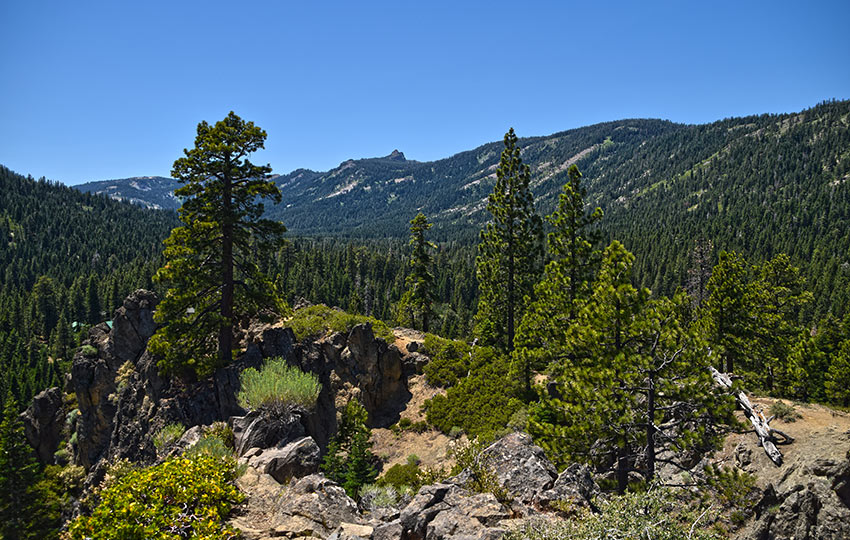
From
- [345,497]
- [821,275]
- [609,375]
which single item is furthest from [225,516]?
[821,275]

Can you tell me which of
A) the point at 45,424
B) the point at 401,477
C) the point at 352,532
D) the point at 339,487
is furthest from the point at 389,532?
the point at 45,424

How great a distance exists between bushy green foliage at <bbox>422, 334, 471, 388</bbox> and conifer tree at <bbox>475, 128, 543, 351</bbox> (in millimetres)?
3565

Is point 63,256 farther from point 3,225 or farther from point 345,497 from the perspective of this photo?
point 345,497

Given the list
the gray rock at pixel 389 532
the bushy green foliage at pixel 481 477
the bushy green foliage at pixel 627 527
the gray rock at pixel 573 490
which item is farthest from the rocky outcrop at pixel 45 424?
the bushy green foliage at pixel 627 527

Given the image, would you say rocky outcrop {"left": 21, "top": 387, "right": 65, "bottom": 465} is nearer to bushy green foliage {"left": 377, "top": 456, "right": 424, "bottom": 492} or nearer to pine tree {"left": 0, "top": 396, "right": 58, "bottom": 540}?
pine tree {"left": 0, "top": 396, "right": 58, "bottom": 540}

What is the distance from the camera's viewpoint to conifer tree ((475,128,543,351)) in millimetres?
26359

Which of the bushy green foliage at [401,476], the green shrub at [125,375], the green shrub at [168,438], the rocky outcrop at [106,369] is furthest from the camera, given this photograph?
the rocky outcrop at [106,369]

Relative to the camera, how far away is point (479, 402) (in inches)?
832

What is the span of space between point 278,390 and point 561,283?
526 inches

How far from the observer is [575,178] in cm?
2034

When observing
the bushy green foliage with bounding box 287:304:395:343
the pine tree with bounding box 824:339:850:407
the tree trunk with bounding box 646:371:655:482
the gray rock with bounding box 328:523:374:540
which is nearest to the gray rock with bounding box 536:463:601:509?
the tree trunk with bounding box 646:371:655:482

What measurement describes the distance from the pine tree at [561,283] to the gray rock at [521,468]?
27.3 ft

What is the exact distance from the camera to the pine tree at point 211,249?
57.7 ft

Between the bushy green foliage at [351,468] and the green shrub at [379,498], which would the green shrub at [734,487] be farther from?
the bushy green foliage at [351,468]
